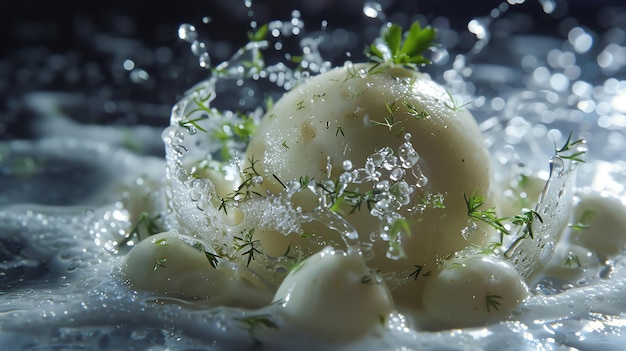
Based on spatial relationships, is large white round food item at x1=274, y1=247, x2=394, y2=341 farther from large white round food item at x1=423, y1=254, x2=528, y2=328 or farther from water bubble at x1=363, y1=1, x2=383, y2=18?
water bubble at x1=363, y1=1, x2=383, y2=18

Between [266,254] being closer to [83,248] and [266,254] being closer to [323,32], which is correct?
[83,248]

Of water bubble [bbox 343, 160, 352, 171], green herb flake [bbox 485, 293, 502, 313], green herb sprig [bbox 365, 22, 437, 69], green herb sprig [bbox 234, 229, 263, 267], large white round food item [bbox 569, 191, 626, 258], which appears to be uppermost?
green herb sprig [bbox 365, 22, 437, 69]

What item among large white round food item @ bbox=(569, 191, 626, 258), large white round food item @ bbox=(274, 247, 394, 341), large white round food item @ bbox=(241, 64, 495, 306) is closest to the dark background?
large white round food item @ bbox=(241, 64, 495, 306)

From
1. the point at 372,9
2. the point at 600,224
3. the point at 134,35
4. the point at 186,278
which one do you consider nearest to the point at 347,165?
the point at 186,278

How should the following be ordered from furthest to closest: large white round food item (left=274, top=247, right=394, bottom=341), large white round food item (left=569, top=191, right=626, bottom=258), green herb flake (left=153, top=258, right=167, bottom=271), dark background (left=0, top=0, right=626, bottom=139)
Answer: dark background (left=0, top=0, right=626, bottom=139), large white round food item (left=569, top=191, right=626, bottom=258), green herb flake (left=153, top=258, right=167, bottom=271), large white round food item (left=274, top=247, right=394, bottom=341)

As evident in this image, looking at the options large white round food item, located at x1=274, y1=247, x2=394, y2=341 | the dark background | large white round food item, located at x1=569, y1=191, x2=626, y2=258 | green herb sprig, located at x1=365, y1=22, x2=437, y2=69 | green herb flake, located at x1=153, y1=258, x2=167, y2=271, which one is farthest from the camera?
the dark background
